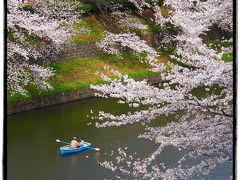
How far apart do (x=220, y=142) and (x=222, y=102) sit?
342mm

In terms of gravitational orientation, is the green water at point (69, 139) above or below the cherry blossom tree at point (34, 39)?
below

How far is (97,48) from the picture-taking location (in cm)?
775

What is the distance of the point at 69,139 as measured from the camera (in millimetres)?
6469

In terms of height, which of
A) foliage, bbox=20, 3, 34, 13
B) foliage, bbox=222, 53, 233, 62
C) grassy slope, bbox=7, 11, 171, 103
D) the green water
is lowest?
the green water

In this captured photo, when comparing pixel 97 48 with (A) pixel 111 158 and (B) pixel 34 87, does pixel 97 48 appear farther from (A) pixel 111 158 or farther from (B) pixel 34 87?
(A) pixel 111 158

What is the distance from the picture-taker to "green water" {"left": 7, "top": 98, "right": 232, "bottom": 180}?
5.23 metres

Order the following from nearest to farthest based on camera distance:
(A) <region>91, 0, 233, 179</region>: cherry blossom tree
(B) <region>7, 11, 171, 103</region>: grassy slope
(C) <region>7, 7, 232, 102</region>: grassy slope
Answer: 1. (A) <region>91, 0, 233, 179</region>: cherry blossom tree
2. (C) <region>7, 7, 232, 102</region>: grassy slope
3. (B) <region>7, 11, 171, 103</region>: grassy slope

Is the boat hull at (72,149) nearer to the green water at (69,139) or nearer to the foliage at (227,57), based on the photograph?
the green water at (69,139)

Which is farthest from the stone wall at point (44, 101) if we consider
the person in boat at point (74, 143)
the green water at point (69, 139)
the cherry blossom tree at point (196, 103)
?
the cherry blossom tree at point (196, 103)

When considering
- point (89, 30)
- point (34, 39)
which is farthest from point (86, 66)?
point (34, 39)

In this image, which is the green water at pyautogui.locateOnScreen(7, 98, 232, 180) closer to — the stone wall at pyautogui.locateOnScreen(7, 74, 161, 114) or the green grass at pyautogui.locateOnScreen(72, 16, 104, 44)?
the stone wall at pyautogui.locateOnScreen(7, 74, 161, 114)

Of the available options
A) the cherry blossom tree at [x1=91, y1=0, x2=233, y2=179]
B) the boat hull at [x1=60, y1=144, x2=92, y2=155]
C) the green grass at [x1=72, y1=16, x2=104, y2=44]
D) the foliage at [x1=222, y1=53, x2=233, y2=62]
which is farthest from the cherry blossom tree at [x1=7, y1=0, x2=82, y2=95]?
the foliage at [x1=222, y1=53, x2=233, y2=62]

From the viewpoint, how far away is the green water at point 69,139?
5232mm

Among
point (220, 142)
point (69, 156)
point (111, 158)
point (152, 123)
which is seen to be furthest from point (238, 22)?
point (69, 156)
